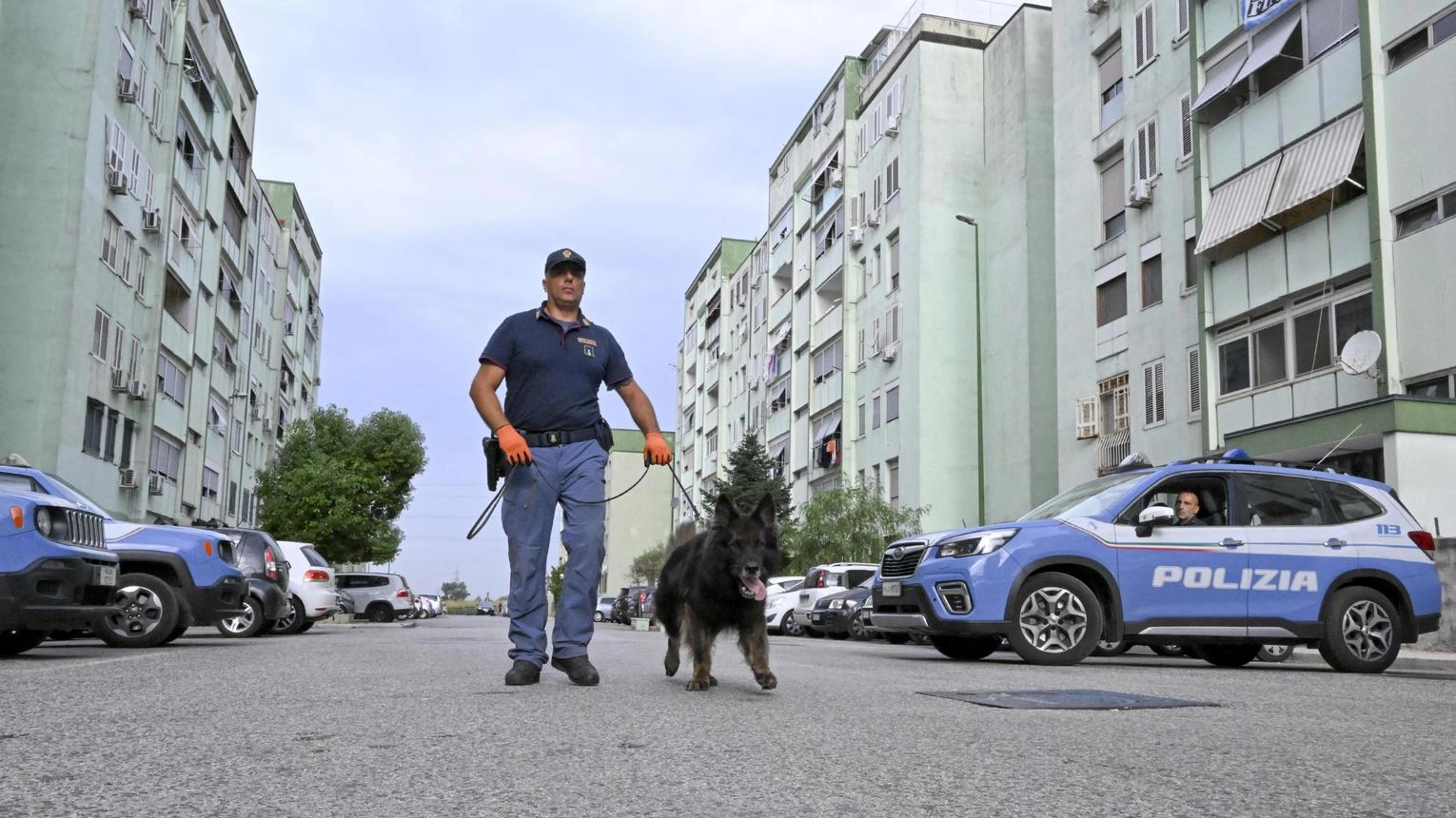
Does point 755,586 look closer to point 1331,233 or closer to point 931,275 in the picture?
point 1331,233

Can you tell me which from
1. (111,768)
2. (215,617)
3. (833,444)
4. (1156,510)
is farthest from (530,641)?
(833,444)

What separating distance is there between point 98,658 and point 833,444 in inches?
1686

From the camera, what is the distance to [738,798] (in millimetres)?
3637

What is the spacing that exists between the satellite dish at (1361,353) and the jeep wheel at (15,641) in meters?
19.8

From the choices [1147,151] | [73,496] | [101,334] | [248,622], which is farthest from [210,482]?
[73,496]

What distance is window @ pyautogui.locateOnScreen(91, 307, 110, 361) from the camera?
32906 millimetres

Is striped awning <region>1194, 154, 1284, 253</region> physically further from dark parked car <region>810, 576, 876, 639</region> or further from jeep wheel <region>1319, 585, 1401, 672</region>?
jeep wheel <region>1319, 585, 1401, 672</region>

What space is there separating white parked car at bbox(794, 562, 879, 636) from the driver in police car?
14437mm

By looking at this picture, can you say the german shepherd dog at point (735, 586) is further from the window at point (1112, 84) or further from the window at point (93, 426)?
the window at point (93, 426)

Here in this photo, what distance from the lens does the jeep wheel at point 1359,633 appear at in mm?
12273

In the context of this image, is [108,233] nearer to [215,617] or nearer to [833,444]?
[215,617]

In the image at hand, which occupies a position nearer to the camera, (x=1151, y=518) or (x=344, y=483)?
(x=1151, y=518)

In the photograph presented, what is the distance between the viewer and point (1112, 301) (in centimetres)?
3341

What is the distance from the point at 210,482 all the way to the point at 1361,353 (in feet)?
126
